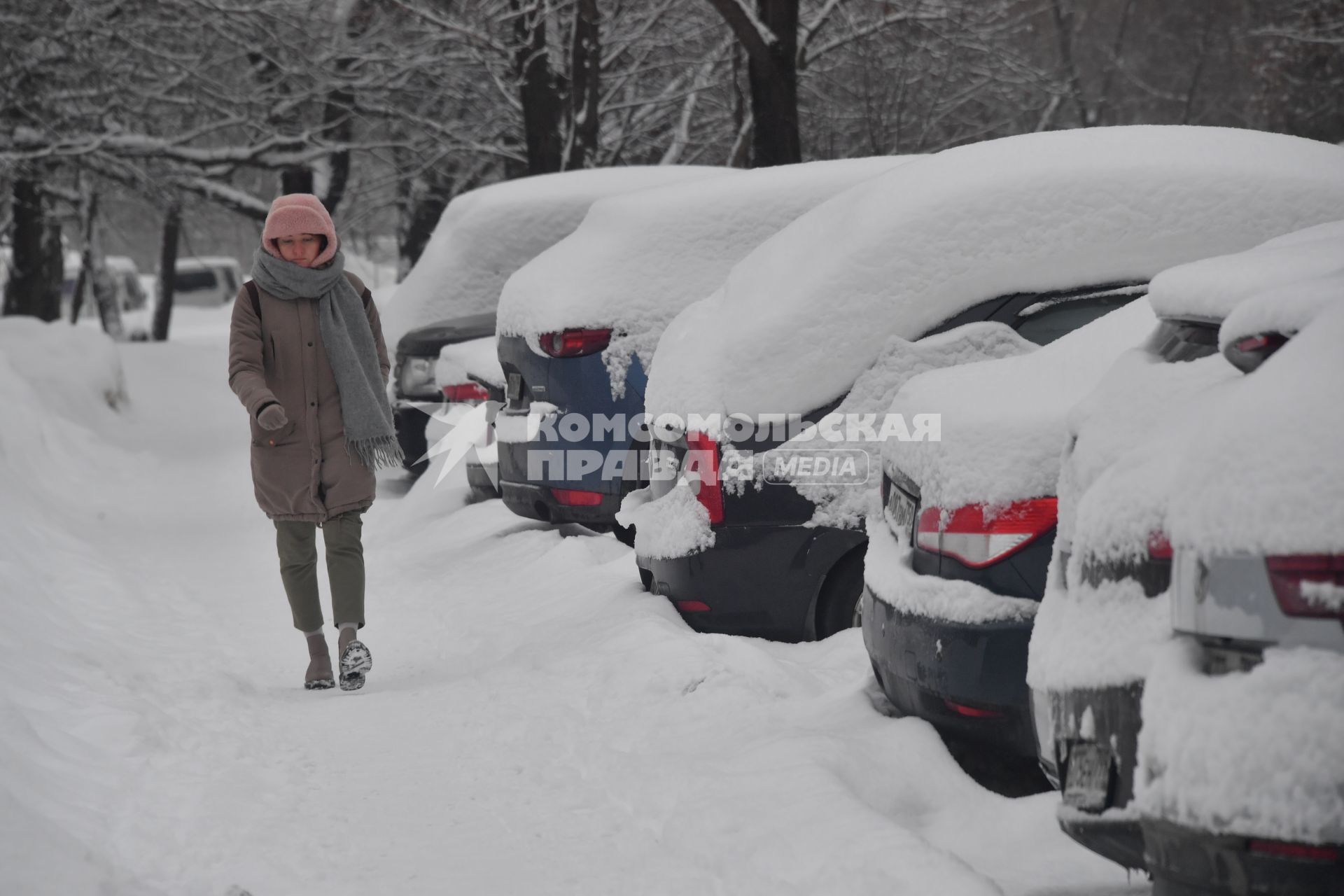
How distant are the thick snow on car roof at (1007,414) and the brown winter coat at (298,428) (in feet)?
8.17

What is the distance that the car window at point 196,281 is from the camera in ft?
147

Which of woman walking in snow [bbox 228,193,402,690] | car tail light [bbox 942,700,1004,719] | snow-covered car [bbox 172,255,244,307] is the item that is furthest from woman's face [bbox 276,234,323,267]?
snow-covered car [bbox 172,255,244,307]

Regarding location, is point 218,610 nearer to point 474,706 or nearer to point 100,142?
point 474,706

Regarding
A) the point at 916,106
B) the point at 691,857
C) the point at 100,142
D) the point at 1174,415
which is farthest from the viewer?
the point at 916,106

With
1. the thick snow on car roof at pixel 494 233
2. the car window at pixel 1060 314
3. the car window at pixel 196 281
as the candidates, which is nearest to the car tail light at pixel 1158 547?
the car window at pixel 1060 314

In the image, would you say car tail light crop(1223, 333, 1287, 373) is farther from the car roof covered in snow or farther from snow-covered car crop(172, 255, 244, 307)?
snow-covered car crop(172, 255, 244, 307)

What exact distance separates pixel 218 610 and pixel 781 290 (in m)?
3.66

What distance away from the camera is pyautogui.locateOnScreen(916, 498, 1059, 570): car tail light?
356 centimetres

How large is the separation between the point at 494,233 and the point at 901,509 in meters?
6.88

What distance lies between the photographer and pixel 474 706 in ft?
17.5

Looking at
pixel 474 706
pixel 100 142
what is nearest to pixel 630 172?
pixel 474 706

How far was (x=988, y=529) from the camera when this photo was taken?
3.61 metres

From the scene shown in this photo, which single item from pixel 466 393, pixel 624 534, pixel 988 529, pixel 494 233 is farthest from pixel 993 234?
pixel 494 233

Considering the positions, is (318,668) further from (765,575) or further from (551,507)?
(765,575)
